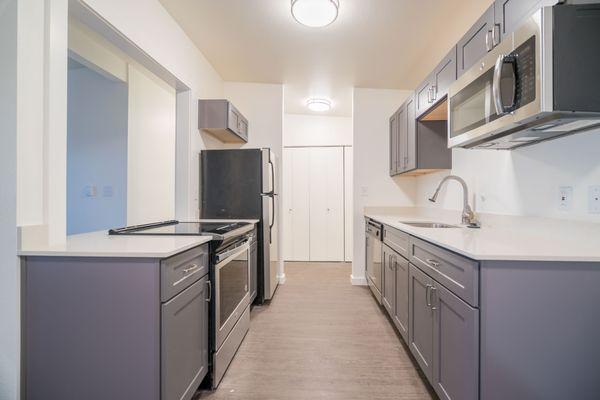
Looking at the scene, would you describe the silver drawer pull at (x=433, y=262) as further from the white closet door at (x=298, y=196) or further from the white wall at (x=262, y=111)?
the white closet door at (x=298, y=196)

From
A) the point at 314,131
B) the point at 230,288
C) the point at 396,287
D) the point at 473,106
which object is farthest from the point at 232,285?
the point at 314,131

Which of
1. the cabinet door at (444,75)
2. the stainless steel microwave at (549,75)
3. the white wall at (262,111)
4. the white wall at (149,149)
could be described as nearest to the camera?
the stainless steel microwave at (549,75)

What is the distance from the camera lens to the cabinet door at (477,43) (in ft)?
4.95

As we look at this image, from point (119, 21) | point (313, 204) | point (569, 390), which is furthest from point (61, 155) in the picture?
point (313, 204)

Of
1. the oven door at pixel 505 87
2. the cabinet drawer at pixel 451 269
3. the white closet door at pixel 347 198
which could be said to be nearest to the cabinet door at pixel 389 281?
the cabinet drawer at pixel 451 269

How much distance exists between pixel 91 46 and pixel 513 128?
3.40m

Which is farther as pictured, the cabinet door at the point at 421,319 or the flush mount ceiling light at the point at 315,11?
the flush mount ceiling light at the point at 315,11

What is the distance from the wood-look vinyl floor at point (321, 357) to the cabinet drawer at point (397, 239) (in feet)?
2.35

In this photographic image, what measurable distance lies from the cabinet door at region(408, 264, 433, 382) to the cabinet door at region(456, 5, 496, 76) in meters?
1.31

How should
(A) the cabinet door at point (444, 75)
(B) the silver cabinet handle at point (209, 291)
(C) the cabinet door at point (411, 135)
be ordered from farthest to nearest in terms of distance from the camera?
(C) the cabinet door at point (411, 135) → (A) the cabinet door at point (444, 75) → (B) the silver cabinet handle at point (209, 291)

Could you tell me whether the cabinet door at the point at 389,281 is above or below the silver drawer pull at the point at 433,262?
below

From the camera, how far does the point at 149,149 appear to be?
3.42 m

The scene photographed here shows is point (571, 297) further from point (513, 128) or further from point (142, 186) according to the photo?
point (142, 186)

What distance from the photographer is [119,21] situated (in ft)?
5.39
